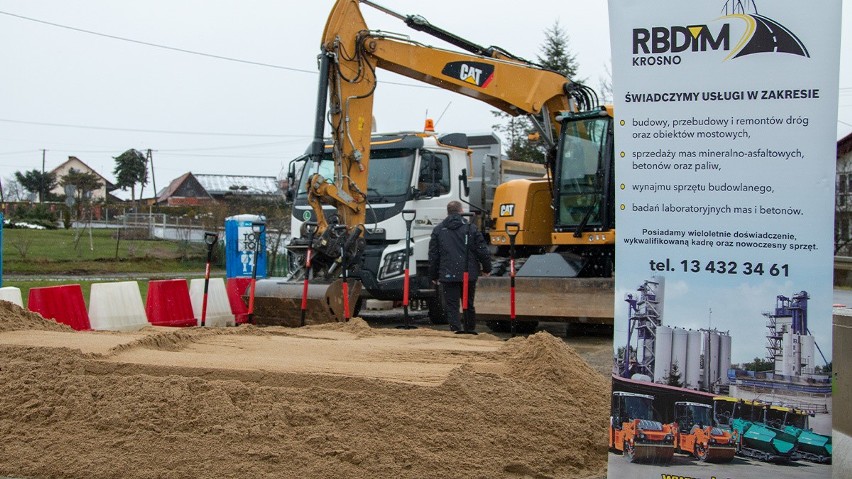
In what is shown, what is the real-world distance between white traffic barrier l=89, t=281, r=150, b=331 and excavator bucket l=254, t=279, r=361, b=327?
Answer: 6.72 ft

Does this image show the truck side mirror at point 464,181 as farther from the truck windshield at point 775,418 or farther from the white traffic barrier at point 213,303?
the truck windshield at point 775,418

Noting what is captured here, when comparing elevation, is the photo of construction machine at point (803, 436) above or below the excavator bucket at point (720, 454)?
above

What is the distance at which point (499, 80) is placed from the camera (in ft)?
51.4

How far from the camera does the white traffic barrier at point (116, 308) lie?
11719 mm

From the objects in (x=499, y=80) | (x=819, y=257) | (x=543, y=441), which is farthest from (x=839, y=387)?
(x=499, y=80)

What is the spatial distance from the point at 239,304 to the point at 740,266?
1180cm

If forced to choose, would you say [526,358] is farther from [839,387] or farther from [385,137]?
[385,137]

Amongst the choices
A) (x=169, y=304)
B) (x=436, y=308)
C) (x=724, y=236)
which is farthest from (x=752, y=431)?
(x=436, y=308)

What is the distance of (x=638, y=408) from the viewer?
14.7ft

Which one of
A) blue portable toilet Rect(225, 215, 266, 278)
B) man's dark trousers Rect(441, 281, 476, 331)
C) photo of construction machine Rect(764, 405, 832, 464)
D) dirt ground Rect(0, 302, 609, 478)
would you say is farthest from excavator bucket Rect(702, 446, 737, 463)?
blue portable toilet Rect(225, 215, 266, 278)

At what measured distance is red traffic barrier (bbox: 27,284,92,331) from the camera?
10789 mm

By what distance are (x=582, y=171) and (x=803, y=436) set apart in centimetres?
1080

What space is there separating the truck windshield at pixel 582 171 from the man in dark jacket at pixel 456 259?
258cm

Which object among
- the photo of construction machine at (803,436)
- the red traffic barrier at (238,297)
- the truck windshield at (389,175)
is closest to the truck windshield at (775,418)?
the photo of construction machine at (803,436)
